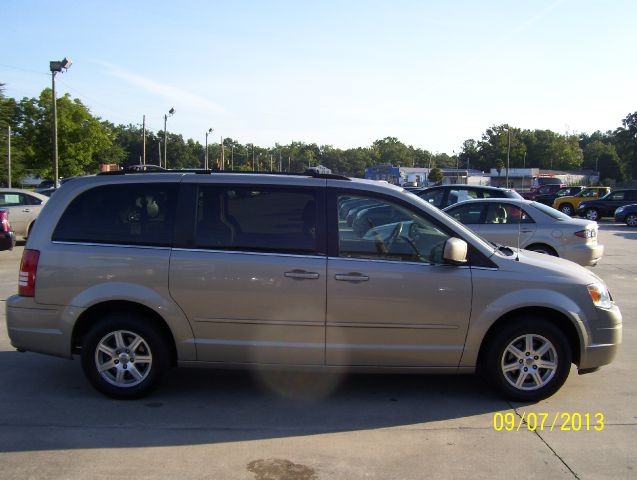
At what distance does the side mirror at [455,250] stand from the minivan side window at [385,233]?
157 millimetres

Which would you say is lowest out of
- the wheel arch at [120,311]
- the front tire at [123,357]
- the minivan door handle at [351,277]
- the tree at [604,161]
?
the front tire at [123,357]

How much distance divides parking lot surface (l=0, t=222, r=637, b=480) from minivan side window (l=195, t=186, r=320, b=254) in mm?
1340

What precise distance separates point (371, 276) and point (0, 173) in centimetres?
4204

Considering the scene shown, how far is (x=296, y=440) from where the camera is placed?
4.09 metres

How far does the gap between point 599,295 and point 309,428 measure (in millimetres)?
2672

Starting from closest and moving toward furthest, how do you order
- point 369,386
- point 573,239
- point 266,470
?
point 266,470, point 369,386, point 573,239

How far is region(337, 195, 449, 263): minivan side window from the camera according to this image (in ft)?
15.3

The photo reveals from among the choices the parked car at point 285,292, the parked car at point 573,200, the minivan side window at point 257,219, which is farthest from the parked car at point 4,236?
the parked car at point 573,200

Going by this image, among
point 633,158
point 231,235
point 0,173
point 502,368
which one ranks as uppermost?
point 633,158

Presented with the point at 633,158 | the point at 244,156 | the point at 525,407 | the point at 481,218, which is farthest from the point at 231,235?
the point at 244,156

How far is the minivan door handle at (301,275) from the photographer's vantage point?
14.9ft

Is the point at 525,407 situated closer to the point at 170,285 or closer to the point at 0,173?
the point at 170,285
